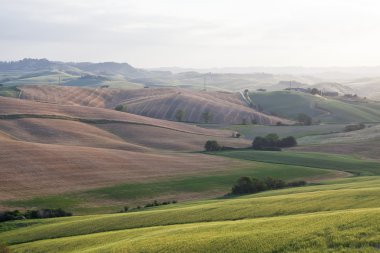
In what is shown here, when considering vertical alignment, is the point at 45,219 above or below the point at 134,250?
below

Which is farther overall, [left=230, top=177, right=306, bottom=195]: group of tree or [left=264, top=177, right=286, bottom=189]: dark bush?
[left=264, top=177, right=286, bottom=189]: dark bush

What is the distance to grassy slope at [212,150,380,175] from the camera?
76.6 meters

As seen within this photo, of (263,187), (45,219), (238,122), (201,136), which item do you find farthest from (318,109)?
(45,219)

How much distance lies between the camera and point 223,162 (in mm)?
83438

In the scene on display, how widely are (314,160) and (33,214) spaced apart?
4871cm

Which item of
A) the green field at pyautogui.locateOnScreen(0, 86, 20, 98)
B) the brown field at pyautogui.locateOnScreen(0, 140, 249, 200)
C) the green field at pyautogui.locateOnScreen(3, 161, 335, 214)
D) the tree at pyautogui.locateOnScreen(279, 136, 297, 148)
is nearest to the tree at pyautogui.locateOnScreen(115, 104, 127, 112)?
the green field at pyautogui.locateOnScreen(0, 86, 20, 98)

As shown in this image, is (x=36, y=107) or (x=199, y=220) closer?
(x=199, y=220)

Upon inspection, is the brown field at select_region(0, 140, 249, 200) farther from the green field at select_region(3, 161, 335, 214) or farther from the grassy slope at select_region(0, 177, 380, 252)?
the grassy slope at select_region(0, 177, 380, 252)

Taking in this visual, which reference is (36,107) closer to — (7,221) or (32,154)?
(32,154)

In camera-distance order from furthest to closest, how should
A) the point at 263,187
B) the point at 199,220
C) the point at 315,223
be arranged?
the point at 263,187 < the point at 199,220 < the point at 315,223

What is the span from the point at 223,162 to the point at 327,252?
2375 inches

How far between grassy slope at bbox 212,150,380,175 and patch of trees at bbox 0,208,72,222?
135ft

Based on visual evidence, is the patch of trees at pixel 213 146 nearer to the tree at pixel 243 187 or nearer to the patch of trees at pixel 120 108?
the tree at pixel 243 187

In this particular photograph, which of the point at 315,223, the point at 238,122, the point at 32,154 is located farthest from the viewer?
the point at 238,122
